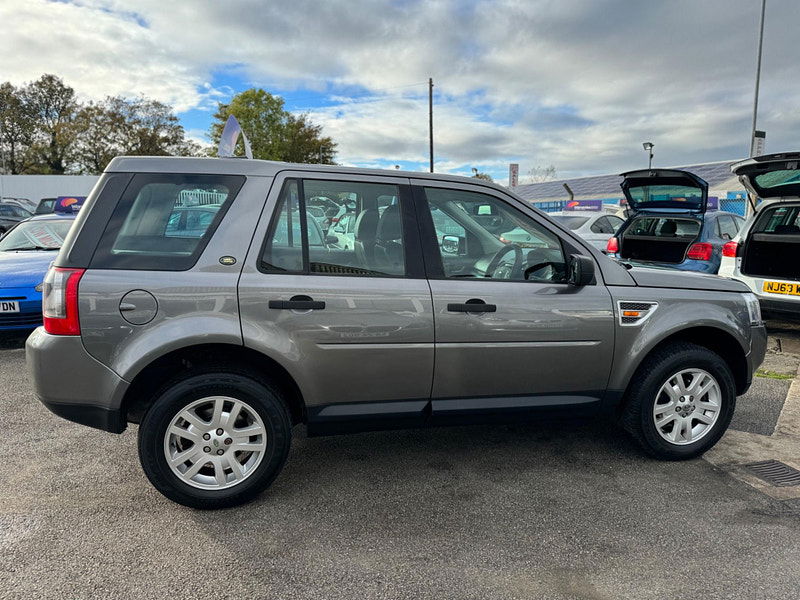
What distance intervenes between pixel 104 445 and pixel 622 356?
339 centimetres

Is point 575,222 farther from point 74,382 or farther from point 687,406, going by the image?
point 74,382

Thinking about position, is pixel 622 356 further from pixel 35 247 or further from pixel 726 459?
pixel 35 247

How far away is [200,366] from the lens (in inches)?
114

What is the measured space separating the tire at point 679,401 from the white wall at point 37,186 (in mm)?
39939

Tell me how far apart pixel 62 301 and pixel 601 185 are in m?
36.8

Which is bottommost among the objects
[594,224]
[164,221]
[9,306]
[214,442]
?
[214,442]

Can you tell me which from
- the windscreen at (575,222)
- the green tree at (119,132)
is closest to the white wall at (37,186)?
the green tree at (119,132)

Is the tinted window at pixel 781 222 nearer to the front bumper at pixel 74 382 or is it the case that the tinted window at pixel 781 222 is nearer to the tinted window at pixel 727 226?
the tinted window at pixel 727 226

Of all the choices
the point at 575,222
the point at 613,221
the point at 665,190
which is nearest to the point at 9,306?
the point at 665,190

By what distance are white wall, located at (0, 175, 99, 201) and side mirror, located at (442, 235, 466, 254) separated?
129 ft

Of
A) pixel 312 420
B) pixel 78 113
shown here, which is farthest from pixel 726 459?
pixel 78 113

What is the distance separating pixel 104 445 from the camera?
3725 mm

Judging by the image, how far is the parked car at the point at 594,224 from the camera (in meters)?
11.8

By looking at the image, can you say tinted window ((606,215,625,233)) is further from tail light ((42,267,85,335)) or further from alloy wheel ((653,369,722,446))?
tail light ((42,267,85,335))
